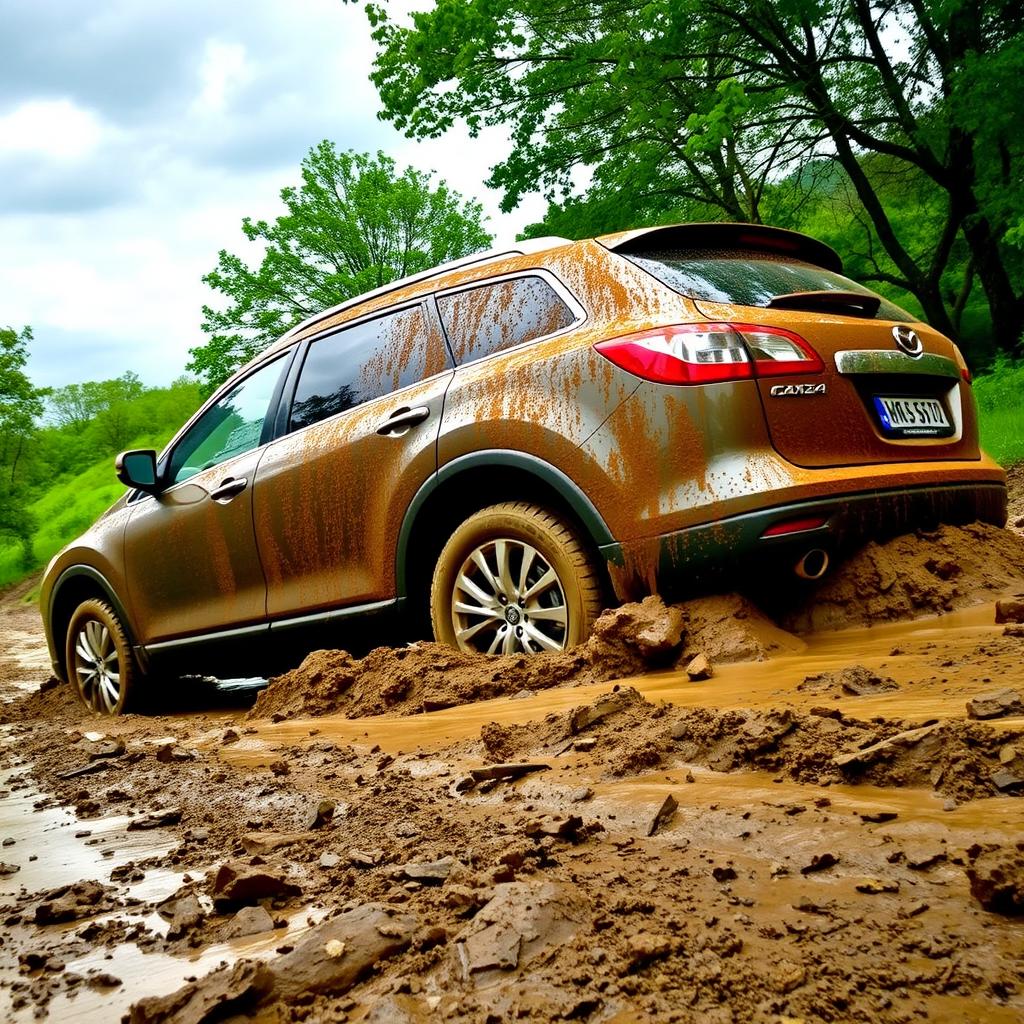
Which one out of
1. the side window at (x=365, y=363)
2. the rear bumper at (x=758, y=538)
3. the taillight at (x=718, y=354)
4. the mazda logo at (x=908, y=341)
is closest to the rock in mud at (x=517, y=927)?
the rear bumper at (x=758, y=538)

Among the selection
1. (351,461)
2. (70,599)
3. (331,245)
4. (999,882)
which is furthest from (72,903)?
(331,245)

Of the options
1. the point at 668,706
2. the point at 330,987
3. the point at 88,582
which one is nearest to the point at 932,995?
the point at 330,987

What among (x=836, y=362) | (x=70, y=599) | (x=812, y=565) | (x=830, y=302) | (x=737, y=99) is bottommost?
(x=812, y=565)

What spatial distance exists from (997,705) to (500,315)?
2.56 metres

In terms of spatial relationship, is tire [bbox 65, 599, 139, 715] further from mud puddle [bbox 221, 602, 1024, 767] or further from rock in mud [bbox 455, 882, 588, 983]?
rock in mud [bbox 455, 882, 588, 983]

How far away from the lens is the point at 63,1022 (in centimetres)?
145

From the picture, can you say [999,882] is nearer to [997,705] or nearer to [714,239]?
[997,705]

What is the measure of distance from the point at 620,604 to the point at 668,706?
0.92m

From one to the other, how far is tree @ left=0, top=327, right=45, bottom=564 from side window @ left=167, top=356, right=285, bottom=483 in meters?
38.0

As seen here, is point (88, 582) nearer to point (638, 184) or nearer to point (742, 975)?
point (742, 975)

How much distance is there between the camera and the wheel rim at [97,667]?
5.86 meters

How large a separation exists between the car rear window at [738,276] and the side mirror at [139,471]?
314 cm

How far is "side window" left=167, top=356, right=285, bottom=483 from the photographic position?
5.07 m

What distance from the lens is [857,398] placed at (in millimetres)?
3461
